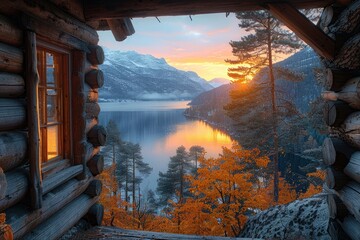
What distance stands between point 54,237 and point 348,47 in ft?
15.6

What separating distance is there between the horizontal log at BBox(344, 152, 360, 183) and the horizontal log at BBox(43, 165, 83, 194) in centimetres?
408

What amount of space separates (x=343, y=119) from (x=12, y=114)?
424cm

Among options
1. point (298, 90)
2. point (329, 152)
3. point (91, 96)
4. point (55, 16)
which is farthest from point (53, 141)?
point (298, 90)

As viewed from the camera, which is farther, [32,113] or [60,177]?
[60,177]

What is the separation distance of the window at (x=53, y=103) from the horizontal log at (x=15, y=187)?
0.83 m

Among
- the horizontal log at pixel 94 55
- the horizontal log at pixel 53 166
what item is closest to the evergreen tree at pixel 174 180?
the horizontal log at pixel 94 55

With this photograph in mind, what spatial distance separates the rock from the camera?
17.5 ft

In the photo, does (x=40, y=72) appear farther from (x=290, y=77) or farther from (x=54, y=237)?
(x=290, y=77)

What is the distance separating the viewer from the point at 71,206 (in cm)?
473

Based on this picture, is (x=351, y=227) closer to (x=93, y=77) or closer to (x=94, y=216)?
(x=94, y=216)

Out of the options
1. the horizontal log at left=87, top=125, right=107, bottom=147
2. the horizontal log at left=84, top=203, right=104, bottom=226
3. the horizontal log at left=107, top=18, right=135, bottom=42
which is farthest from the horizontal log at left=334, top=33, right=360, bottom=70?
the horizontal log at left=84, top=203, right=104, bottom=226

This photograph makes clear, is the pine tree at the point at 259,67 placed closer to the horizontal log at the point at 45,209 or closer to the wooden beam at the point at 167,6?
the wooden beam at the point at 167,6

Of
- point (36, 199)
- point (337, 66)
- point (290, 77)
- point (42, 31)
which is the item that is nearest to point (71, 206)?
point (36, 199)

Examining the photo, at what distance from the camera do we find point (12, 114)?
10.8 ft
